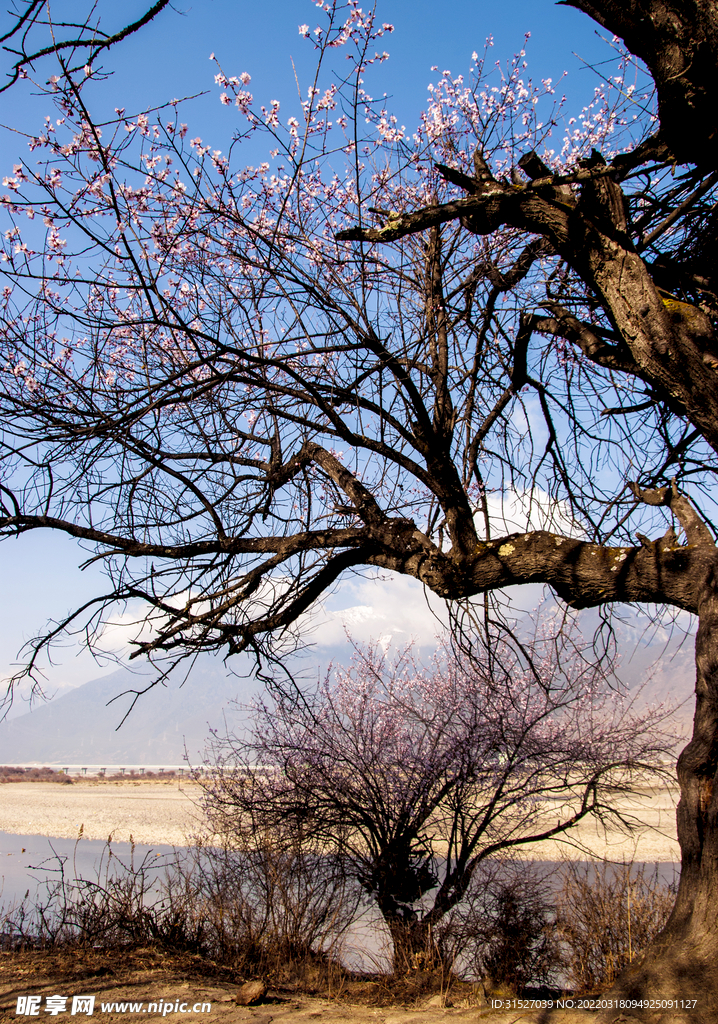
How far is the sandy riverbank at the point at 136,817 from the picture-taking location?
21609 millimetres

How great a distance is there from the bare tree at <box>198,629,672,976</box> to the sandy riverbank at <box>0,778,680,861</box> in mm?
10928

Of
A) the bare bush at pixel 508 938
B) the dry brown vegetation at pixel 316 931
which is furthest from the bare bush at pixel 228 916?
the bare bush at pixel 508 938

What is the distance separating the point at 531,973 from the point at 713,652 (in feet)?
16.9

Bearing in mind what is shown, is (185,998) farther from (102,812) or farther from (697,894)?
(102,812)

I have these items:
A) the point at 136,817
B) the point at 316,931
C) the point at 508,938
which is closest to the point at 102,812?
the point at 136,817

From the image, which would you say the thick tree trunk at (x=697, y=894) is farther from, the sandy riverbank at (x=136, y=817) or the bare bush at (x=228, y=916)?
the sandy riverbank at (x=136, y=817)

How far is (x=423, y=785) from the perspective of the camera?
725cm

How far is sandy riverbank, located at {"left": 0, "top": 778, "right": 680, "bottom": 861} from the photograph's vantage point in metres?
21.6

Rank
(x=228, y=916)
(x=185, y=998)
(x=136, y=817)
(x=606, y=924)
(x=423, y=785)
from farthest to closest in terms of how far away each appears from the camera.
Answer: (x=136, y=817)
(x=423, y=785)
(x=228, y=916)
(x=606, y=924)
(x=185, y=998)

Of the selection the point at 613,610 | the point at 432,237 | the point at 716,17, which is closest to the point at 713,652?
the point at 613,610

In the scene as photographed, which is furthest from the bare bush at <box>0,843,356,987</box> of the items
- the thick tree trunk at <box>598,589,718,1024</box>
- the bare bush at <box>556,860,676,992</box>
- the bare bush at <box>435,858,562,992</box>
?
the thick tree trunk at <box>598,589,718,1024</box>

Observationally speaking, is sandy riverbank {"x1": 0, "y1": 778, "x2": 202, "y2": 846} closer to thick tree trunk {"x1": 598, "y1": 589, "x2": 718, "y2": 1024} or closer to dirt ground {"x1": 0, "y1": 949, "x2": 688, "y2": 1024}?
dirt ground {"x1": 0, "y1": 949, "x2": 688, "y2": 1024}

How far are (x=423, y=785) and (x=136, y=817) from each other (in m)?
32.8

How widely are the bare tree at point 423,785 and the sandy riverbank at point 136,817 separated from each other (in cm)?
1093
